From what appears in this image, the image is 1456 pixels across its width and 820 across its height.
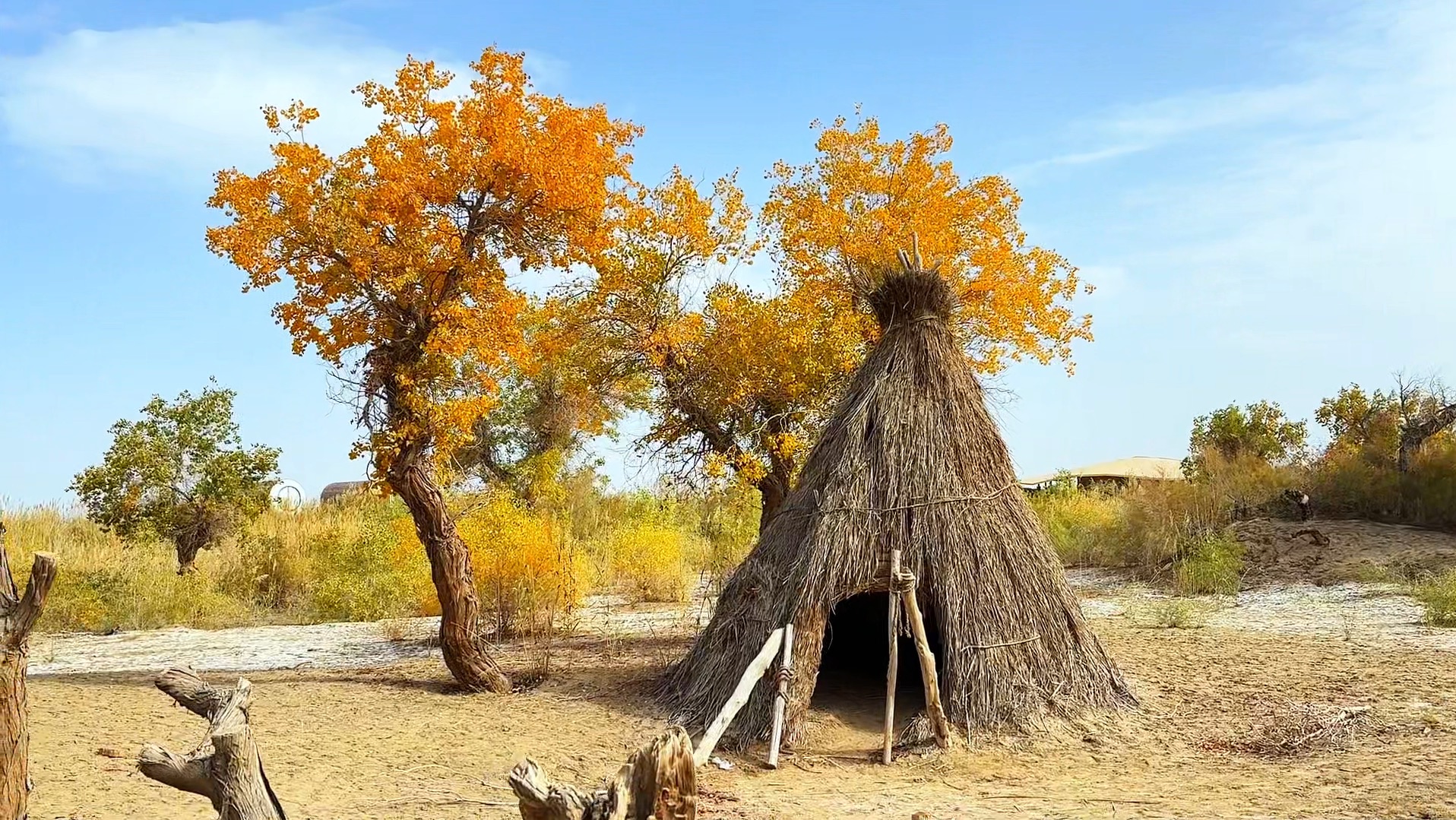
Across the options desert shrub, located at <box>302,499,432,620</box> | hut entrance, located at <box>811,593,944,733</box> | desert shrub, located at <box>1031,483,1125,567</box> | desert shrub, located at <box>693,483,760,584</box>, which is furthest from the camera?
desert shrub, located at <box>1031,483,1125,567</box>

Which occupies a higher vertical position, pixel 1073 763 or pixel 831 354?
pixel 831 354

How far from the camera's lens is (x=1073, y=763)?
739cm

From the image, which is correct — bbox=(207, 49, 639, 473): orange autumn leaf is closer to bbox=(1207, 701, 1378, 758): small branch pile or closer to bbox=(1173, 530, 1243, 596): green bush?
bbox=(1207, 701, 1378, 758): small branch pile

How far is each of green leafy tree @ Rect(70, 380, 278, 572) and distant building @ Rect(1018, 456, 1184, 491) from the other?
1121 cm

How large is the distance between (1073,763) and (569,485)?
16.1 metres

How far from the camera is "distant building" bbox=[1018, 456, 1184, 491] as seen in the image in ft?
75.8

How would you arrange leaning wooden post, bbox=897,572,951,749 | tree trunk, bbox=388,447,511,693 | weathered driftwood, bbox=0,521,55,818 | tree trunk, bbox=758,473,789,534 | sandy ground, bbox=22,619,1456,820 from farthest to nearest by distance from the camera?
1. tree trunk, bbox=758,473,789,534
2. tree trunk, bbox=388,447,511,693
3. leaning wooden post, bbox=897,572,951,749
4. sandy ground, bbox=22,619,1456,820
5. weathered driftwood, bbox=0,521,55,818

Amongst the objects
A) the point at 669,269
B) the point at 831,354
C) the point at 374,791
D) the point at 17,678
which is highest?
the point at 669,269

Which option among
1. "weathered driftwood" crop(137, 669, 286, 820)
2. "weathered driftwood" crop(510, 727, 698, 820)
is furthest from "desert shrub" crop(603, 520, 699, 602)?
"weathered driftwood" crop(510, 727, 698, 820)

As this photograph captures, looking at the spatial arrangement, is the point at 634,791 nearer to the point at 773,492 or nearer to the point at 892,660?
the point at 892,660

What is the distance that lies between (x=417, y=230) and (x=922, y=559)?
4.60 metres

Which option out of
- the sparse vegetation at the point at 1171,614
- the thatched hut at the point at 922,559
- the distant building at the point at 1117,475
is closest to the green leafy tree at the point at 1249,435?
the distant building at the point at 1117,475

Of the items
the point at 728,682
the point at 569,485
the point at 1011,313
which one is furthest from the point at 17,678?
the point at 569,485

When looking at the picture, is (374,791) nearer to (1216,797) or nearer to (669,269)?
(1216,797)
